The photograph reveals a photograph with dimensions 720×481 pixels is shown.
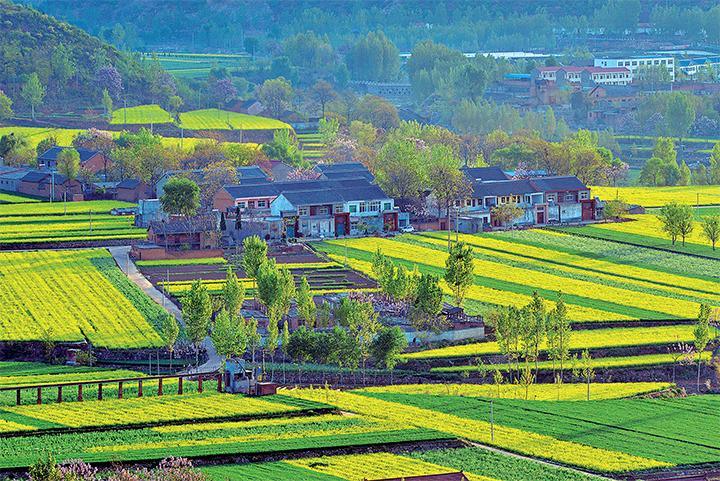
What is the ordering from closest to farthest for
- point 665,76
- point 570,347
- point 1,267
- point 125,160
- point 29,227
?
point 570,347
point 1,267
point 29,227
point 125,160
point 665,76

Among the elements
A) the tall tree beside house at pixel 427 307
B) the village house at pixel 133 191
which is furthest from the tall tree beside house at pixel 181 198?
the tall tree beside house at pixel 427 307

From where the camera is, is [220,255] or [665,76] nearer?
[220,255]

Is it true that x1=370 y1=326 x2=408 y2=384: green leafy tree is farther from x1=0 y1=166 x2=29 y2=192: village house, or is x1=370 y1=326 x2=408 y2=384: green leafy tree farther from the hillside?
the hillside

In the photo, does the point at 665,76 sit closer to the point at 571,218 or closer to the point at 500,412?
the point at 571,218

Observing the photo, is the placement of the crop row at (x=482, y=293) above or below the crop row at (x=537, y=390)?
above

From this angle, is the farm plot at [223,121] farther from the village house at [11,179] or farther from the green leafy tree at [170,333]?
the green leafy tree at [170,333]

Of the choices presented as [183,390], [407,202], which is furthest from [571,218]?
[183,390]
